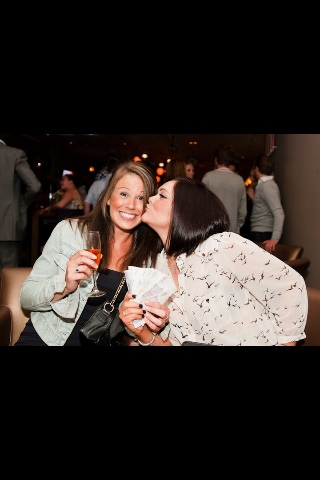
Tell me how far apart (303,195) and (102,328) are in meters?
3.39

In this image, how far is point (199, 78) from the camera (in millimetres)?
2230

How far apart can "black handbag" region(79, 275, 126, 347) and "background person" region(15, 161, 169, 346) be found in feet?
0.35

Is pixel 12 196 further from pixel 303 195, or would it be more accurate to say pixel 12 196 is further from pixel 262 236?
pixel 303 195

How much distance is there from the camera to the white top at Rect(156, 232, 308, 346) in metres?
1.65

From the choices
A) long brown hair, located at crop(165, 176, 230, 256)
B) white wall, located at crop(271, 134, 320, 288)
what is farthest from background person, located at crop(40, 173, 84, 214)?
long brown hair, located at crop(165, 176, 230, 256)

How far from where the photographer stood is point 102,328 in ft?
5.84

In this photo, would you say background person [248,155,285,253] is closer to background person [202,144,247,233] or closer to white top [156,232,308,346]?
background person [202,144,247,233]

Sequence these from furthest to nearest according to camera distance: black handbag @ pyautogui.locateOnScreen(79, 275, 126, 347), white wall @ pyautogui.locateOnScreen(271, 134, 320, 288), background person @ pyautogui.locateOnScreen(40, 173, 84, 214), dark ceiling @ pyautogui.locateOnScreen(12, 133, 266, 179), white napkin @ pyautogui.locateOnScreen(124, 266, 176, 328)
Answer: dark ceiling @ pyautogui.locateOnScreen(12, 133, 266, 179) → background person @ pyautogui.locateOnScreen(40, 173, 84, 214) → white wall @ pyautogui.locateOnScreen(271, 134, 320, 288) → black handbag @ pyautogui.locateOnScreen(79, 275, 126, 347) → white napkin @ pyautogui.locateOnScreen(124, 266, 176, 328)

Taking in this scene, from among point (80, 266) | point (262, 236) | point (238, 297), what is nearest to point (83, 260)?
point (80, 266)

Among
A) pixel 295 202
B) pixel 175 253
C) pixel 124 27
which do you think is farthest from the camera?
pixel 295 202
